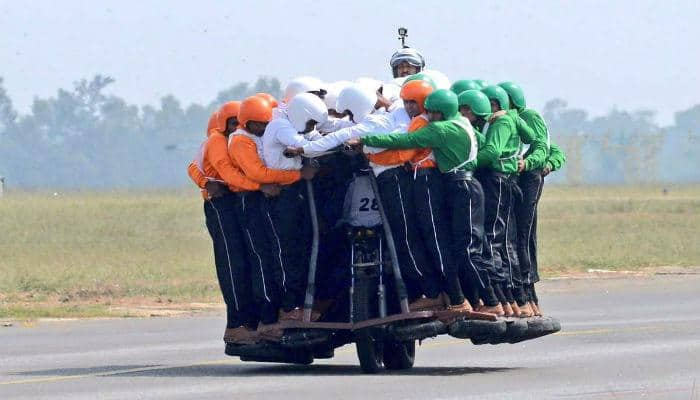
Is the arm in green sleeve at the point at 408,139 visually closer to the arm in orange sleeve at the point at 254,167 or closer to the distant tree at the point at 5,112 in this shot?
the arm in orange sleeve at the point at 254,167

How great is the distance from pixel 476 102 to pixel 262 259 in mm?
2155

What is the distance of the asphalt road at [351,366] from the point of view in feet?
44.4

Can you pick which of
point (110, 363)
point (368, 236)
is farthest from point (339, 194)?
point (110, 363)

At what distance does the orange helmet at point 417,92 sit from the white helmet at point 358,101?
260 millimetres

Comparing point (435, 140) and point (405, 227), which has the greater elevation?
point (435, 140)

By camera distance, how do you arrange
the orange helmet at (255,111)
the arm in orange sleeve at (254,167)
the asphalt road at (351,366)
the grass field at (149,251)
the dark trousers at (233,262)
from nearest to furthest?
1. the asphalt road at (351,366)
2. the arm in orange sleeve at (254,167)
3. the orange helmet at (255,111)
4. the dark trousers at (233,262)
5. the grass field at (149,251)

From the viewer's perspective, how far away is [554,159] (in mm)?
16391

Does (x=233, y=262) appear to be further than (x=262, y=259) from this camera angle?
Yes

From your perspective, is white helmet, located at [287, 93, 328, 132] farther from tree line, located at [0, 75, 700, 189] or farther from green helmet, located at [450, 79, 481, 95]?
tree line, located at [0, 75, 700, 189]

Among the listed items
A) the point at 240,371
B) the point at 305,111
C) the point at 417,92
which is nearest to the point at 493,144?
the point at 417,92

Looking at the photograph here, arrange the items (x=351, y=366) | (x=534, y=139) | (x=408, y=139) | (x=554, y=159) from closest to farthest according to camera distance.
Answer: (x=408, y=139) → (x=534, y=139) → (x=351, y=366) → (x=554, y=159)

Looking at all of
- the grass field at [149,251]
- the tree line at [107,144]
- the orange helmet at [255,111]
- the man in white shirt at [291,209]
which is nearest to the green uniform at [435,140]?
the man in white shirt at [291,209]

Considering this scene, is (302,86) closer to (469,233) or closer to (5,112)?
(469,233)

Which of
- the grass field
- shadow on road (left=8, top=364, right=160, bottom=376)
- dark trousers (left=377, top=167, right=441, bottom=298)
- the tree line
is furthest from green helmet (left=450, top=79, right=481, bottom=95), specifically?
the tree line
